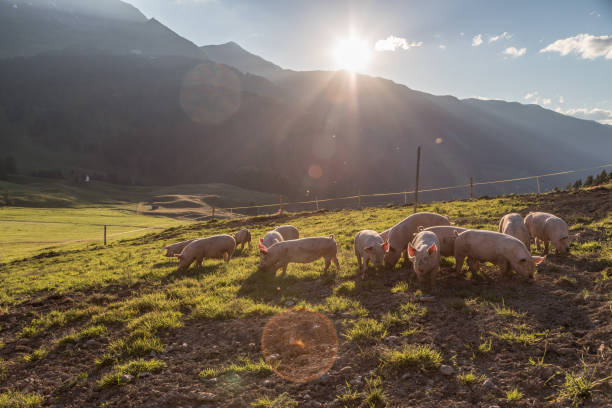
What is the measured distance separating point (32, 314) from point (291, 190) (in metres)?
169

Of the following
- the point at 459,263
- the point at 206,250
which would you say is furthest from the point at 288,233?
the point at 459,263

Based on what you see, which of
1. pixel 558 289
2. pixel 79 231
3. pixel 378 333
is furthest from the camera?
pixel 79 231

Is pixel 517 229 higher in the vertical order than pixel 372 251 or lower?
higher

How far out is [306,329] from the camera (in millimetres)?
6492

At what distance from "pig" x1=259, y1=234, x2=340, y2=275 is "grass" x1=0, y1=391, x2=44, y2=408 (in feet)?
21.1

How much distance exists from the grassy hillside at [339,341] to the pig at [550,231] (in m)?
0.42

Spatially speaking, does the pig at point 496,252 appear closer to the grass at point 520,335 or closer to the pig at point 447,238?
the pig at point 447,238

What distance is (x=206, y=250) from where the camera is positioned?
43.4ft

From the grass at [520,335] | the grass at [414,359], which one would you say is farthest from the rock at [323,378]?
the grass at [520,335]

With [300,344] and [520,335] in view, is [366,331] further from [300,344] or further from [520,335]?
[520,335]

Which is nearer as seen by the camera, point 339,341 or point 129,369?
point 129,369

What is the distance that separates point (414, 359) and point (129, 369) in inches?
197

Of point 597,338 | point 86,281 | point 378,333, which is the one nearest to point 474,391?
point 378,333

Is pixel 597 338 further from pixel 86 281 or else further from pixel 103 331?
pixel 86 281
